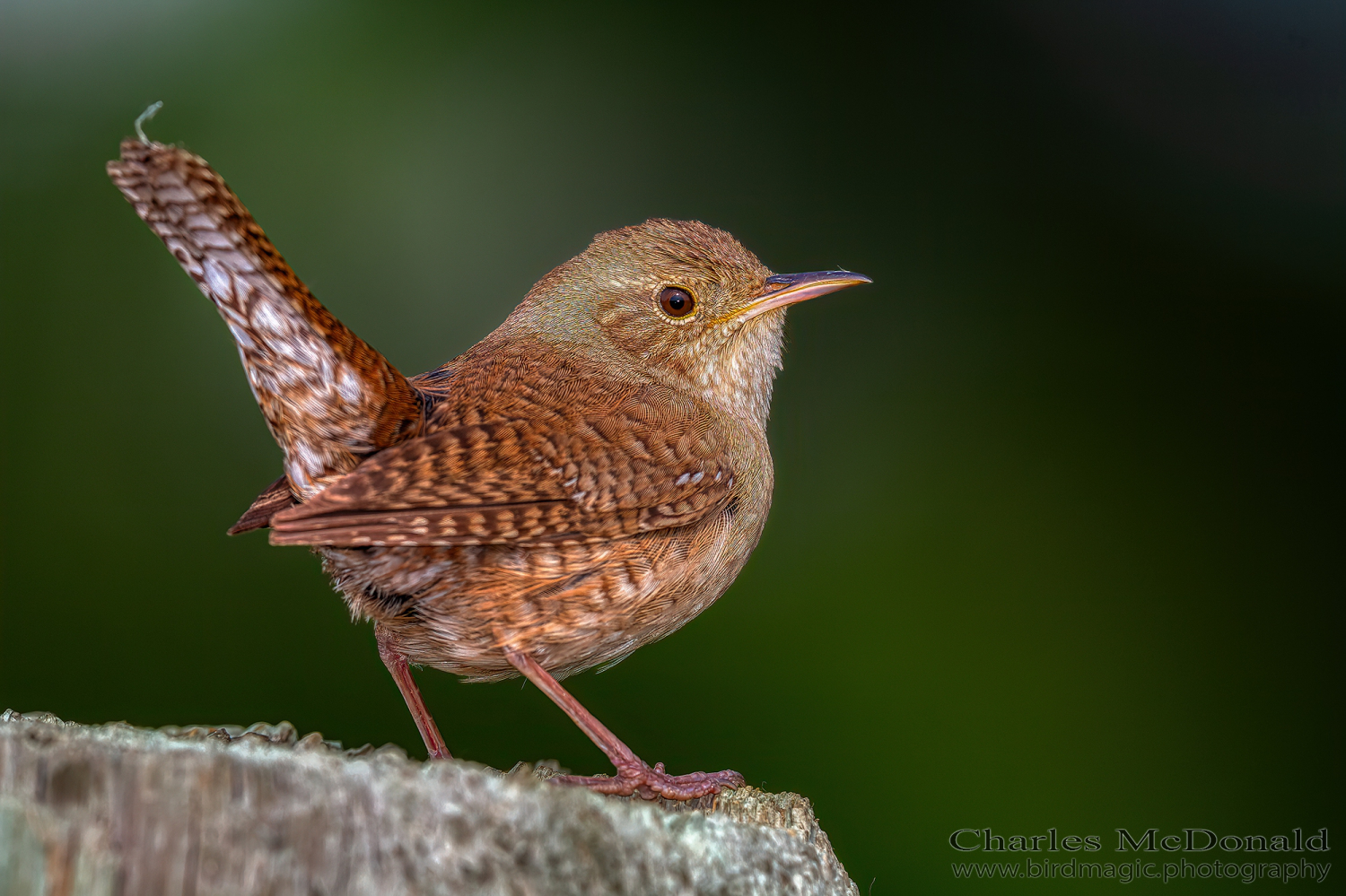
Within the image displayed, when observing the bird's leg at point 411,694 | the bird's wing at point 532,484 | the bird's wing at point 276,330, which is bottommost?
the bird's leg at point 411,694

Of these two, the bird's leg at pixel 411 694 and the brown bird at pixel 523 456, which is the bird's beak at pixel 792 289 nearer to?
the brown bird at pixel 523 456

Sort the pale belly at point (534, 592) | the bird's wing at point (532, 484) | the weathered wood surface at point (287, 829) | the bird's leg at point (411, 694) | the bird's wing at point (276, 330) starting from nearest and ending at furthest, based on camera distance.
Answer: the weathered wood surface at point (287, 829)
the bird's wing at point (276, 330)
the bird's wing at point (532, 484)
the pale belly at point (534, 592)
the bird's leg at point (411, 694)

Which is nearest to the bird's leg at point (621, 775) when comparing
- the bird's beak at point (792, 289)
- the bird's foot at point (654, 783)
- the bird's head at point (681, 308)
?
the bird's foot at point (654, 783)

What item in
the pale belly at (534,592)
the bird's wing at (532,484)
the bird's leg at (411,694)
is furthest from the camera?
the bird's leg at (411,694)

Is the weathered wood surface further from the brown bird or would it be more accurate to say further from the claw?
the claw

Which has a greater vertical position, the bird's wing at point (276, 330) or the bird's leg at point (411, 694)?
the bird's wing at point (276, 330)

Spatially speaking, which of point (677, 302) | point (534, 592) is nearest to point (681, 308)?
point (677, 302)
